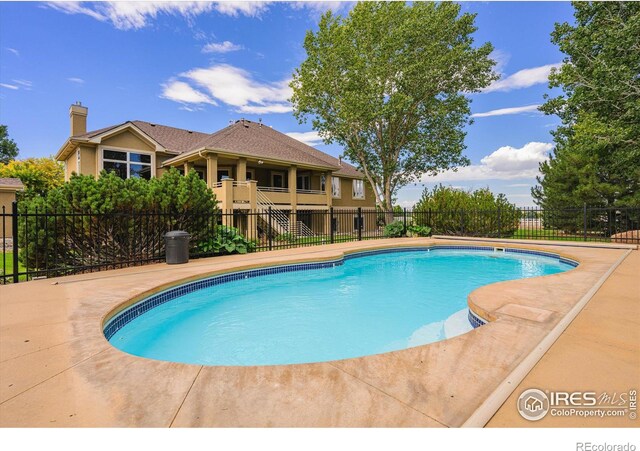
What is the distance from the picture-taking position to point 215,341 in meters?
4.58

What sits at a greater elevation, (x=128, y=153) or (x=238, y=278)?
(x=128, y=153)

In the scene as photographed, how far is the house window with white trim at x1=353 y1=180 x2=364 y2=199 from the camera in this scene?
27312mm

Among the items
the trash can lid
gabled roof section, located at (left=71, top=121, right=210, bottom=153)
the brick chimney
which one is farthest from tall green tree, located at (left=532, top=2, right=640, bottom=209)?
the brick chimney

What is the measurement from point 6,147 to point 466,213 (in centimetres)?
5854

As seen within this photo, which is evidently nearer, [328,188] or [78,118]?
[78,118]

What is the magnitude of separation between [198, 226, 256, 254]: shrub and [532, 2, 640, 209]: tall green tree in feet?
53.3

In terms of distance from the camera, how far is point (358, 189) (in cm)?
2770

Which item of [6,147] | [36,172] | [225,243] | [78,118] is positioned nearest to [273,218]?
[225,243]

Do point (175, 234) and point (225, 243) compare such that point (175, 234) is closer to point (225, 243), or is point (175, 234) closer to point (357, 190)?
point (225, 243)

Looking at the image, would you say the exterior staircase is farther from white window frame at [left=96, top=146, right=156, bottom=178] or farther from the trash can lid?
the trash can lid

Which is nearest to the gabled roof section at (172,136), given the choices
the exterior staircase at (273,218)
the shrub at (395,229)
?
the exterior staircase at (273,218)

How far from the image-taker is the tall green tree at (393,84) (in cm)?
1836

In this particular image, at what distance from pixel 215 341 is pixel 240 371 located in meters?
2.29
